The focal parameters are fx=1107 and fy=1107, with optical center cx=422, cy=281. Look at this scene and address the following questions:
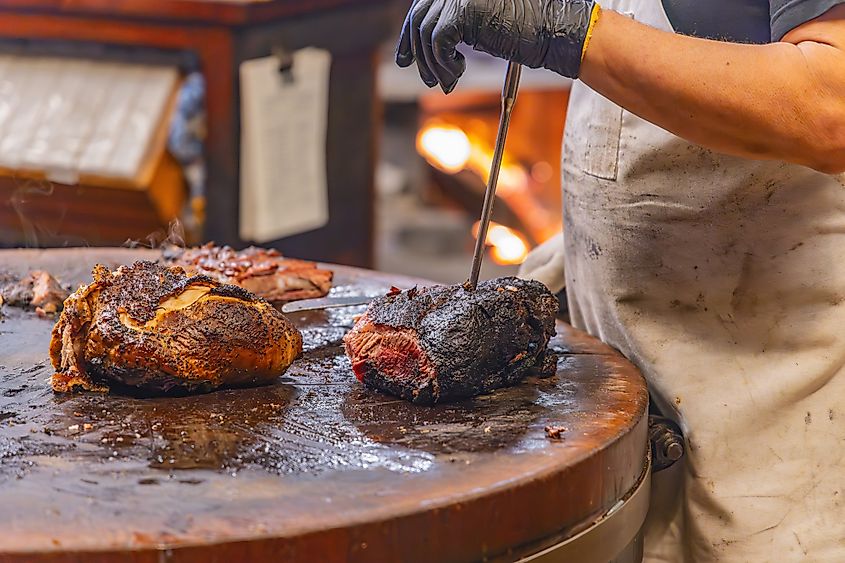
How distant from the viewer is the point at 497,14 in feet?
6.61

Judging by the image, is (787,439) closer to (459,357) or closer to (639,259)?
(639,259)

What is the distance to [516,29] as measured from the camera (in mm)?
2023

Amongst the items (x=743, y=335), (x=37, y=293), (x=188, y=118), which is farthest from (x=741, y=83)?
(x=188, y=118)

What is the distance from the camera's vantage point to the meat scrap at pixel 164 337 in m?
2.03

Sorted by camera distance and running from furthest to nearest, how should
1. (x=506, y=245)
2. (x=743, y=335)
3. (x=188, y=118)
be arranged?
1. (x=506, y=245)
2. (x=188, y=118)
3. (x=743, y=335)

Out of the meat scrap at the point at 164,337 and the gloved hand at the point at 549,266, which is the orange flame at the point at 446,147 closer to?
the gloved hand at the point at 549,266

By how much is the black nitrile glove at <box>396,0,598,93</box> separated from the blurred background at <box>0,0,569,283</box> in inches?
89.9

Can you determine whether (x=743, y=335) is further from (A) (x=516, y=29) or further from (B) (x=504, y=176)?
(B) (x=504, y=176)

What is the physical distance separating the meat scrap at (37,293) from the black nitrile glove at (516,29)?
109 centimetres

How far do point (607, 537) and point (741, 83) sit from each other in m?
0.83

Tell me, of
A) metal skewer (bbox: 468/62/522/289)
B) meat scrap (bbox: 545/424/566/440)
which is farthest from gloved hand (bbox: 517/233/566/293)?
meat scrap (bbox: 545/424/566/440)

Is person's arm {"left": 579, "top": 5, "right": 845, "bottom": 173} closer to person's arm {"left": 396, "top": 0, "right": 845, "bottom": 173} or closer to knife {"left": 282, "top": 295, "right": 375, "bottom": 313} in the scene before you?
person's arm {"left": 396, "top": 0, "right": 845, "bottom": 173}

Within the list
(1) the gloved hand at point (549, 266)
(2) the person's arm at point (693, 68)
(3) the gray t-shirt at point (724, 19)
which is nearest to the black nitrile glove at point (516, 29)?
(2) the person's arm at point (693, 68)

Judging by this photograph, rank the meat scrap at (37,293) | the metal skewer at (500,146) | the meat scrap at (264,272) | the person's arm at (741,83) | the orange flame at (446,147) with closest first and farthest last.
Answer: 1. the person's arm at (741,83)
2. the metal skewer at (500,146)
3. the meat scrap at (37,293)
4. the meat scrap at (264,272)
5. the orange flame at (446,147)
